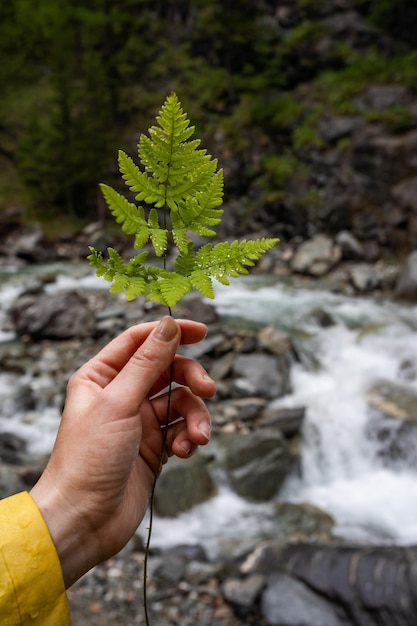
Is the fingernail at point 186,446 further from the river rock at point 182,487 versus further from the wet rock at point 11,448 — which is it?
the wet rock at point 11,448

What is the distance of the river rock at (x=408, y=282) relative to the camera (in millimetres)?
10961

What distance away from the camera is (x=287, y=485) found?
17.8 ft

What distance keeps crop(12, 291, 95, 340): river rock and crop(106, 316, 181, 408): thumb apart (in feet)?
25.2

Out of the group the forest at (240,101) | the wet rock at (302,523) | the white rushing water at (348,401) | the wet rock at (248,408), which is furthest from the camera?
the forest at (240,101)

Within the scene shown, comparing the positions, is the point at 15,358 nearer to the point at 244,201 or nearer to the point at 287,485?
the point at 287,485

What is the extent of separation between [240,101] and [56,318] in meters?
14.9

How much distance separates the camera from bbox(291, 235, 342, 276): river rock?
1355 centimetres

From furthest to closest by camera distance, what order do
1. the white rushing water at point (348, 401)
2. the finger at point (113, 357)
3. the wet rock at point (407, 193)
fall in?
1. the wet rock at point (407, 193)
2. the white rushing water at point (348, 401)
3. the finger at point (113, 357)

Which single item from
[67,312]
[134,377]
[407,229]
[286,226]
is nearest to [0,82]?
[286,226]

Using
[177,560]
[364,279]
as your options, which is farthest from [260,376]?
[364,279]

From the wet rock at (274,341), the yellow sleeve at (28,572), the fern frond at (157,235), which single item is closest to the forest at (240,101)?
the wet rock at (274,341)

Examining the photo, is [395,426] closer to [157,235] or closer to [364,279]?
[157,235]

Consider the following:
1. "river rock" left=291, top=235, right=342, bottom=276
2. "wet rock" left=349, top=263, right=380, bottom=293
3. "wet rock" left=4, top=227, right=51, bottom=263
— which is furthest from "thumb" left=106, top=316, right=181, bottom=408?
"wet rock" left=4, top=227, right=51, bottom=263

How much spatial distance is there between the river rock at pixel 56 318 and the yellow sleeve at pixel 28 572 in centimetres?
782
